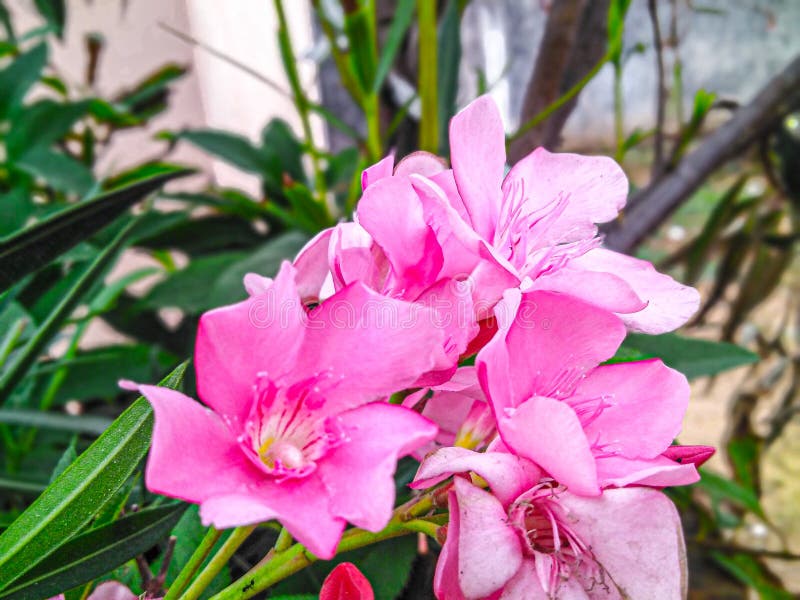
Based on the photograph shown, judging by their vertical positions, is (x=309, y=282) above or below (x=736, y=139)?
above

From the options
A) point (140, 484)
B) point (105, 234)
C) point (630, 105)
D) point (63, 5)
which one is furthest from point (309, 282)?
point (630, 105)

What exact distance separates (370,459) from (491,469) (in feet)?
0.11

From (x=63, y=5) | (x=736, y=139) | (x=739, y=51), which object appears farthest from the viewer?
(x=739, y=51)

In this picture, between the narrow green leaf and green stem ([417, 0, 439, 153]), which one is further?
green stem ([417, 0, 439, 153])

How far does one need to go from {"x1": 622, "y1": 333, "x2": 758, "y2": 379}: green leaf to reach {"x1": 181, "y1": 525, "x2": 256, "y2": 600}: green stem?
0.32 m

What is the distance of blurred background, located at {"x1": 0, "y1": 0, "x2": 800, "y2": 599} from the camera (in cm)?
47

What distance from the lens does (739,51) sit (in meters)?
1.25

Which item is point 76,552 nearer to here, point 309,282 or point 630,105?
point 309,282

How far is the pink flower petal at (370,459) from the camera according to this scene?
16cm

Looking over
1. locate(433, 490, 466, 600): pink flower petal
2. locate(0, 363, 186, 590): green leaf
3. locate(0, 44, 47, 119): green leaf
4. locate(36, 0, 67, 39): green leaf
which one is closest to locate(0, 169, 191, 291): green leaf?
locate(0, 363, 186, 590): green leaf

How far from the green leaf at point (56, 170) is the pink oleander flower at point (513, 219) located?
574 mm

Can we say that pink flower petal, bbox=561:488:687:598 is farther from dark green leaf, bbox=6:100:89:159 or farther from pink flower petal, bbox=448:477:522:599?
dark green leaf, bbox=6:100:89:159

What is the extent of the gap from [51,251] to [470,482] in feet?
0.78

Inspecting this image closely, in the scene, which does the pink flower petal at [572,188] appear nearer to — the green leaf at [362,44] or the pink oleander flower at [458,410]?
the pink oleander flower at [458,410]
